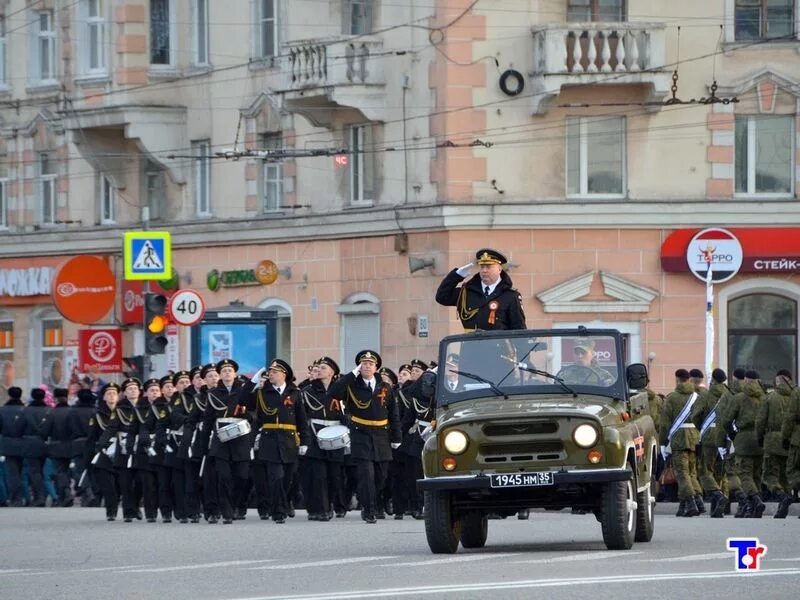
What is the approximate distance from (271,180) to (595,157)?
7400 millimetres

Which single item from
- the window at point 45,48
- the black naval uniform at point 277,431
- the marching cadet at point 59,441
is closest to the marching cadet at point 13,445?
the marching cadet at point 59,441

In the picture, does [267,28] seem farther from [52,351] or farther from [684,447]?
[684,447]

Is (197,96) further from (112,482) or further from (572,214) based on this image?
(112,482)

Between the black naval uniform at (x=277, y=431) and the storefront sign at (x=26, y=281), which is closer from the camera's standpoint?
the black naval uniform at (x=277, y=431)

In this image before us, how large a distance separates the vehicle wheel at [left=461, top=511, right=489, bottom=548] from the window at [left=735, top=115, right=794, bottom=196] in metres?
22.3

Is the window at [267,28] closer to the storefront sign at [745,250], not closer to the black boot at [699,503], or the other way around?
the storefront sign at [745,250]

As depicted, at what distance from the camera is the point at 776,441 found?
91.0 feet

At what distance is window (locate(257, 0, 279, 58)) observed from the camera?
46406 mm

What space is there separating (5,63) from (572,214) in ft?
53.7

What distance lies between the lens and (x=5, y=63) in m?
53.4

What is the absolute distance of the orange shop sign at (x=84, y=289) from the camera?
144 ft

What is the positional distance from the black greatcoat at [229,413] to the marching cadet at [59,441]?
322 inches

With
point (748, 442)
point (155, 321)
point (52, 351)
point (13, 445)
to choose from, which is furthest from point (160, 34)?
point (748, 442)

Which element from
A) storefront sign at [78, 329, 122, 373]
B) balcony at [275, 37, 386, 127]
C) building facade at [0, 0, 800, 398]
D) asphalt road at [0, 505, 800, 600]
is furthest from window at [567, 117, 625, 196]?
asphalt road at [0, 505, 800, 600]
